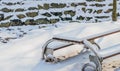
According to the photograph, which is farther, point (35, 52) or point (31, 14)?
point (31, 14)

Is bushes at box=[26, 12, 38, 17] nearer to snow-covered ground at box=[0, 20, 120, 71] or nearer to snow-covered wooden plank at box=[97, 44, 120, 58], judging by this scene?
snow-covered ground at box=[0, 20, 120, 71]

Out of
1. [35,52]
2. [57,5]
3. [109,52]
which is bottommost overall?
[57,5]

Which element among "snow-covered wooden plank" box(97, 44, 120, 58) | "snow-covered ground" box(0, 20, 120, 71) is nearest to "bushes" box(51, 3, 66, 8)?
"snow-covered ground" box(0, 20, 120, 71)

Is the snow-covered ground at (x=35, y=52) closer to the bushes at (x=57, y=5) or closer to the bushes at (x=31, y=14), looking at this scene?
the bushes at (x=31, y=14)

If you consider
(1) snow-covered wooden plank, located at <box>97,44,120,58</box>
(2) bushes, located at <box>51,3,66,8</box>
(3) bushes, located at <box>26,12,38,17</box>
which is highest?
(1) snow-covered wooden plank, located at <box>97,44,120,58</box>

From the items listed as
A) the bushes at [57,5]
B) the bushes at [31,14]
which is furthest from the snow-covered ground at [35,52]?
the bushes at [57,5]

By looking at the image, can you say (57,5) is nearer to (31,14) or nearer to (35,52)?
(31,14)

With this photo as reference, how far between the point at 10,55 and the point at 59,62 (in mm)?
1161

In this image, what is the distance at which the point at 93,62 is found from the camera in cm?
651

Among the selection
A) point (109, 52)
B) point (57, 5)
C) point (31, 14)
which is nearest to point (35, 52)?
point (109, 52)

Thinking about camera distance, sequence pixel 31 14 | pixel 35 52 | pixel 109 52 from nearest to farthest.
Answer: pixel 109 52 → pixel 35 52 → pixel 31 14

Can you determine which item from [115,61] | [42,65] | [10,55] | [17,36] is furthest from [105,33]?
[17,36]

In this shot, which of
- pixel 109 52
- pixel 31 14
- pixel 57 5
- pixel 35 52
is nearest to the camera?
pixel 109 52

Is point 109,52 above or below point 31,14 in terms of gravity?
above
